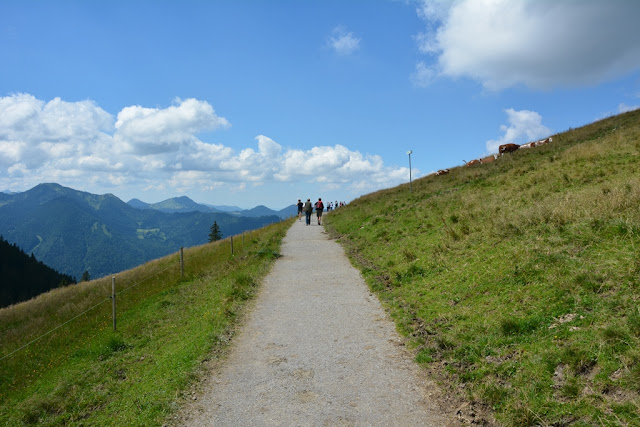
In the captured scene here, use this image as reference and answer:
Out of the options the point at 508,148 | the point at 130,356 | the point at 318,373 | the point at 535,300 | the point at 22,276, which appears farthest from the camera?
the point at 22,276

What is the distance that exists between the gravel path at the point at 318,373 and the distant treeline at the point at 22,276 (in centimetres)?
13036

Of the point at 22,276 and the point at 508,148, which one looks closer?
the point at 508,148

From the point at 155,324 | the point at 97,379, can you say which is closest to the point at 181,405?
the point at 97,379

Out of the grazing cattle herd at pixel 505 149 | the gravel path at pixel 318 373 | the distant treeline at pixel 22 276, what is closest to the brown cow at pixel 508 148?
the grazing cattle herd at pixel 505 149

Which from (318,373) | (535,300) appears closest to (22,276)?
(318,373)

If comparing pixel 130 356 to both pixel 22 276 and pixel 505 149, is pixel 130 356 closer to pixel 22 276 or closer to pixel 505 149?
pixel 505 149

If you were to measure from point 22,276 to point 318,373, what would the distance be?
15844cm

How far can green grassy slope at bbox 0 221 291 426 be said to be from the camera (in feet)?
21.9

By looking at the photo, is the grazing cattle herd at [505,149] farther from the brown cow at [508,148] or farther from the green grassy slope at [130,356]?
the green grassy slope at [130,356]

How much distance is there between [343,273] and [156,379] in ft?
26.9

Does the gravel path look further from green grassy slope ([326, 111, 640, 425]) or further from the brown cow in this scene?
the brown cow

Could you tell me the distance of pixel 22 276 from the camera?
406 feet

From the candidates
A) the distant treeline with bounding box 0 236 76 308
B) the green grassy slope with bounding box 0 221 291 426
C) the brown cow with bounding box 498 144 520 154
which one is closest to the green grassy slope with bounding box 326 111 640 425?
the green grassy slope with bounding box 0 221 291 426

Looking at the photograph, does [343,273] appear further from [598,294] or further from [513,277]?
[598,294]
